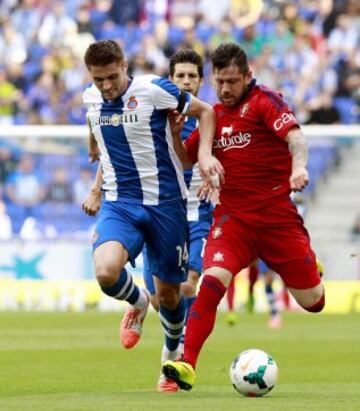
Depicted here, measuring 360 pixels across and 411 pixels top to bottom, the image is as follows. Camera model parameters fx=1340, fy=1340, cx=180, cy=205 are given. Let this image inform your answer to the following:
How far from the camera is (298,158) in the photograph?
30.5 ft

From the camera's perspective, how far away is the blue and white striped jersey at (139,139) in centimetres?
970

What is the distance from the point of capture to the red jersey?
9.84 metres

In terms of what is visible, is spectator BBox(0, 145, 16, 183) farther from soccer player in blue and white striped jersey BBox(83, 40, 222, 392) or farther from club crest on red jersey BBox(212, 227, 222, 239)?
club crest on red jersey BBox(212, 227, 222, 239)

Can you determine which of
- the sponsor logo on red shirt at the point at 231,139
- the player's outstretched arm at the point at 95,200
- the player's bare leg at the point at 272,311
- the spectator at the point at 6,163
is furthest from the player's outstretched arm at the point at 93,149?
the spectator at the point at 6,163

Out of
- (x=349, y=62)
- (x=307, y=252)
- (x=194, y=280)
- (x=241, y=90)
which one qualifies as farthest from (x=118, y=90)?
(x=349, y=62)

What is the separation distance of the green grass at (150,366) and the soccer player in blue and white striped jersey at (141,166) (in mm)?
988

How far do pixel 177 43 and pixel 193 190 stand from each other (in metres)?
16.4

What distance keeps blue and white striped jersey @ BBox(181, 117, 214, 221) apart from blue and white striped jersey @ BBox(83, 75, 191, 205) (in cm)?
198

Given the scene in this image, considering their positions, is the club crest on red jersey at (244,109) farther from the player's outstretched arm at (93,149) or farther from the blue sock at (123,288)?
the blue sock at (123,288)

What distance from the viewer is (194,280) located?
38.8ft

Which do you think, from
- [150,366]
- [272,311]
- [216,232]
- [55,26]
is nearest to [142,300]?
[216,232]

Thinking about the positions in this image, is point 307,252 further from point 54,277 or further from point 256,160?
point 54,277

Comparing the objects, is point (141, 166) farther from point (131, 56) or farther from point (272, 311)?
point (131, 56)

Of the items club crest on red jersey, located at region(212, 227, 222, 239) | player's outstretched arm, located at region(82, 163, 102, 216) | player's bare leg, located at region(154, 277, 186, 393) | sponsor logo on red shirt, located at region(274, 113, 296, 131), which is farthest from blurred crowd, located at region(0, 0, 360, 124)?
sponsor logo on red shirt, located at region(274, 113, 296, 131)
